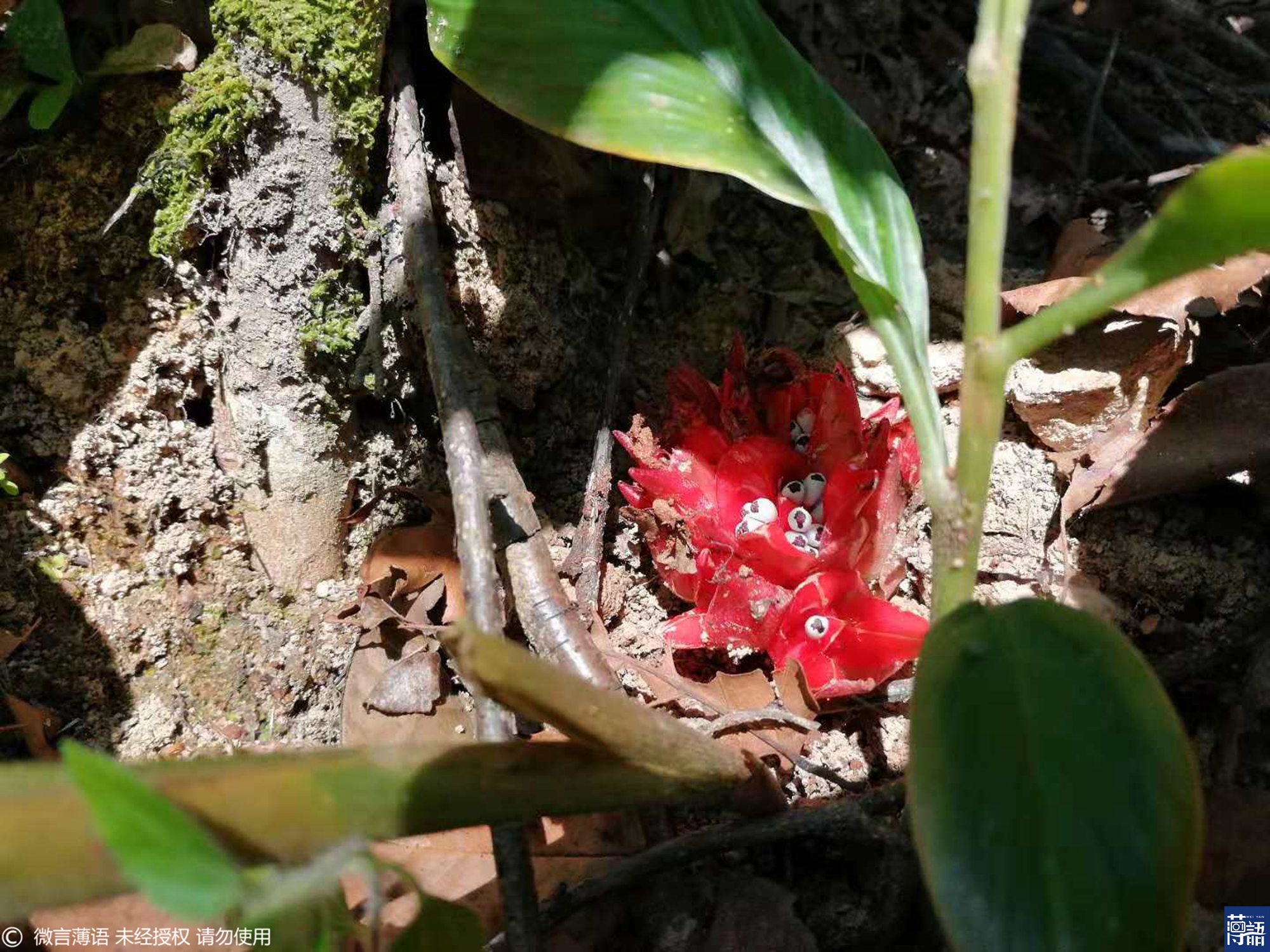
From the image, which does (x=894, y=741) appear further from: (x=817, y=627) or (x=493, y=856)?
(x=493, y=856)

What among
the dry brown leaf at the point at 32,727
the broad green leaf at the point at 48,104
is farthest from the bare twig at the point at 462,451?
the dry brown leaf at the point at 32,727

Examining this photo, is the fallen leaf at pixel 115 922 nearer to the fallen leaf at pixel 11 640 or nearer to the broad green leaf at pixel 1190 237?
the fallen leaf at pixel 11 640

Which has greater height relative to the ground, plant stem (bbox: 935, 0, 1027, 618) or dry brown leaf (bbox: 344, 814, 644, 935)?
plant stem (bbox: 935, 0, 1027, 618)

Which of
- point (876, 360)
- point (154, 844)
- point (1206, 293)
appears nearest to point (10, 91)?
point (154, 844)

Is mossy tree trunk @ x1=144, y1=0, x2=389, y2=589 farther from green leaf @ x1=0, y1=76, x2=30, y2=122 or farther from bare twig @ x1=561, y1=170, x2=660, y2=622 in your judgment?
bare twig @ x1=561, y1=170, x2=660, y2=622

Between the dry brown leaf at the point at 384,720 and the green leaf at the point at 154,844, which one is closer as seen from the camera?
the green leaf at the point at 154,844

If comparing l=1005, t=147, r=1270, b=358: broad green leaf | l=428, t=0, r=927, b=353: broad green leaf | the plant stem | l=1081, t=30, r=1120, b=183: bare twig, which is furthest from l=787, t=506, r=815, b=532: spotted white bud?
l=1081, t=30, r=1120, b=183: bare twig
